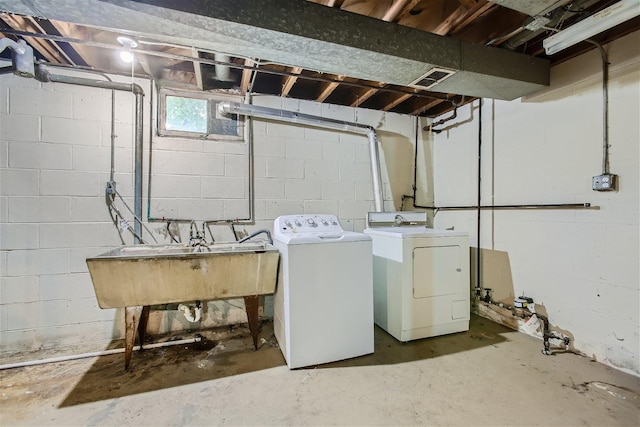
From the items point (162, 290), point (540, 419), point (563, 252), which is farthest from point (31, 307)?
point (563, 252)

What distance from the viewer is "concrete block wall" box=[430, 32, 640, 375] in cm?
187

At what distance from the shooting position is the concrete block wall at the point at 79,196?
2.21m

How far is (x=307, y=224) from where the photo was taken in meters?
2.57

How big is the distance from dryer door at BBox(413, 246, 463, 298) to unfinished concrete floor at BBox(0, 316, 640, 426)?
0.46 meters

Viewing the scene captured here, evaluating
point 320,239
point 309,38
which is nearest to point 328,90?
point 309,38

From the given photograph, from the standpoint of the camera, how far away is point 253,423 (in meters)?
1.47

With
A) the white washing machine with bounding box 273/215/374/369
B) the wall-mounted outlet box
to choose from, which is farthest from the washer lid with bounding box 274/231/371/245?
the wall-mounted outlet box

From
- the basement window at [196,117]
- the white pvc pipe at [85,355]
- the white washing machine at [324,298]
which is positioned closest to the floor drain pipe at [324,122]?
the basement window at [196,117]

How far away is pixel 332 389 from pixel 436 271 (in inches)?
51.1

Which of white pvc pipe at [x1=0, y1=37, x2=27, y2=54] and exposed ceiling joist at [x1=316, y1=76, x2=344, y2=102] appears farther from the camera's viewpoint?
exposed ceiling joist at [x1=316, y1=76, x2=344, y2=102]

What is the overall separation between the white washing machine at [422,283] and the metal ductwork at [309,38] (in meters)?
Result: 1.29

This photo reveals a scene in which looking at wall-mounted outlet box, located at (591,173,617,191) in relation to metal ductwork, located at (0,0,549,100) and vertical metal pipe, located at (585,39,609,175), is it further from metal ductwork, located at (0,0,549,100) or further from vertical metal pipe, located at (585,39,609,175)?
metal ductwork, located at (0,0,549,100)

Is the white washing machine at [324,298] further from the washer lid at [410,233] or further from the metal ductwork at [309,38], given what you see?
the metal ductwork at [309,38]

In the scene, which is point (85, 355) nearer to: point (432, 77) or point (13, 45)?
point (13, 45)
